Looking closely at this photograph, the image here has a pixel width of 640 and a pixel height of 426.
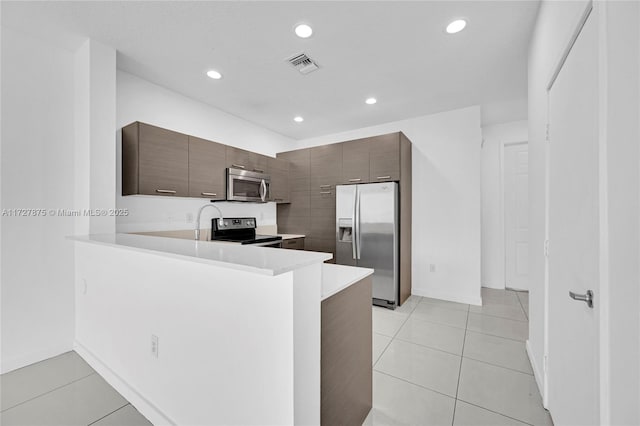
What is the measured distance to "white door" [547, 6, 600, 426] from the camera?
959mm

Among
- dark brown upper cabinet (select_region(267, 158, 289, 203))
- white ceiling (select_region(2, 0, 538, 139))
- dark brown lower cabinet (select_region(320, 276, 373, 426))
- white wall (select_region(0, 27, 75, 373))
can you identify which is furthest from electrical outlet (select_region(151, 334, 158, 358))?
dark brown upper cabinet (select_region(267, 158, 289, 203))

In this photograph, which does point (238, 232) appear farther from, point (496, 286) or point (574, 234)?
point (496, 286)

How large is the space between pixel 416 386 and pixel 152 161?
3022 mm

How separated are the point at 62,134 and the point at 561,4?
12.1ft

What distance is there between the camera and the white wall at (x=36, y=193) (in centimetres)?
200

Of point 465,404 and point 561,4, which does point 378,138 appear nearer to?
point 561,4

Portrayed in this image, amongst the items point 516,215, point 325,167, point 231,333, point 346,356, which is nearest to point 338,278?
point 346,356

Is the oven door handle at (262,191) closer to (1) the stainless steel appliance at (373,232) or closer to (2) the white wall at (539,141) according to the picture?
(1) the stainless steel appliance at (373,232)

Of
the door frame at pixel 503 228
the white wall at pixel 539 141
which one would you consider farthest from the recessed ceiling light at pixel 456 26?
the door frame at pixel 503 228

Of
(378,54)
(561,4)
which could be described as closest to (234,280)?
(561,4)

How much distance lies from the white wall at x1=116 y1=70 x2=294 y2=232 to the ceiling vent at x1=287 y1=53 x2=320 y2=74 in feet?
5.17

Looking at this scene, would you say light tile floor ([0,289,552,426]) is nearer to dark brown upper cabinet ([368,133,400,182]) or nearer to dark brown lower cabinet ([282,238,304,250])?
dark brown lower cabinet ([282,238,304,250])

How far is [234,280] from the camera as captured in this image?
3.60 feet

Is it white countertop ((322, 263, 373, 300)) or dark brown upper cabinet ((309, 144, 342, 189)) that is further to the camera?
dark brown upper cabinet ((309, 144, 342, 189))
